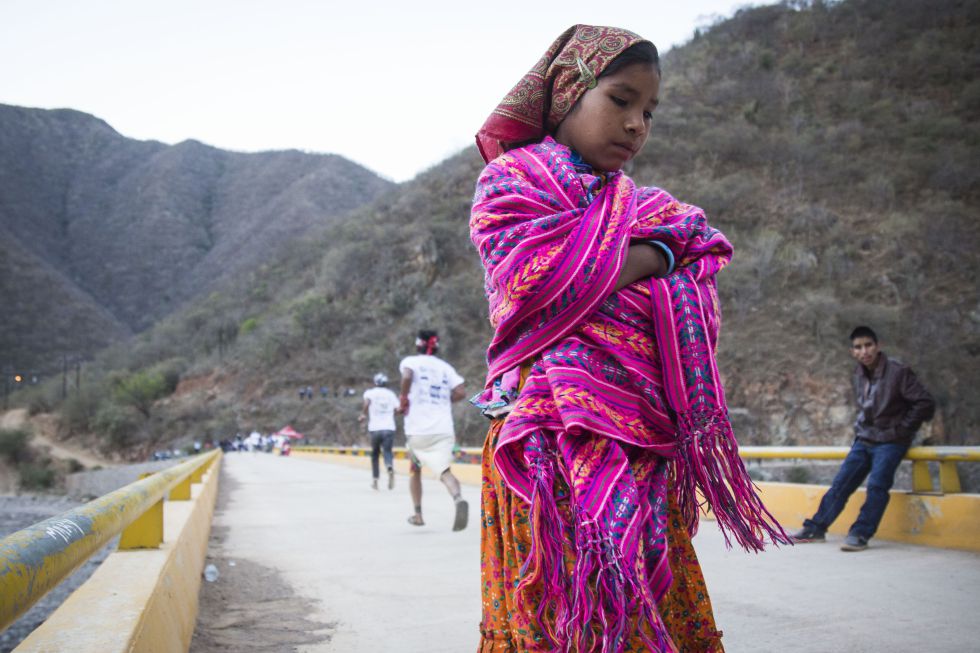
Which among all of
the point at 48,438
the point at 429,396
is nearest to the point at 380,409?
the point at 429,396

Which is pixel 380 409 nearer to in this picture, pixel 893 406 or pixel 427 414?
pixel 427 414

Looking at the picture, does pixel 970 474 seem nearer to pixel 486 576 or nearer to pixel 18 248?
pixel 486 576

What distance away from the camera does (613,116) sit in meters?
2.08

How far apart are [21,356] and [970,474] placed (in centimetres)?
9606

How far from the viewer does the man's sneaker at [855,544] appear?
6078mm

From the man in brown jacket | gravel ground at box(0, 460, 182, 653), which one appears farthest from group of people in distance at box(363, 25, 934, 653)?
gravel ground at box(0, 460, 182, 653)

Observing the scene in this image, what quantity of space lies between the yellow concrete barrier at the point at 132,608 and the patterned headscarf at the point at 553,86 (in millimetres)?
1685

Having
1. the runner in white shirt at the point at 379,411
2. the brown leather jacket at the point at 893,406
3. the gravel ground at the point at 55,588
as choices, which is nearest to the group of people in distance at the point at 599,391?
the gravel ground at the point at 55,588

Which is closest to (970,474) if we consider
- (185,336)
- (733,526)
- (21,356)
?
(733,526)

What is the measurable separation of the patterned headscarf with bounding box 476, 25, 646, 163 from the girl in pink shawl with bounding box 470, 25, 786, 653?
1cm

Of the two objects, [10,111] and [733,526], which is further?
[10,111]

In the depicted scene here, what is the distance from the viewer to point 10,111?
14975 cm

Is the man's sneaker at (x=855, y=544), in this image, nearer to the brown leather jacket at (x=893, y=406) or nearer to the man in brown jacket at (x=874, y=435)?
the man in brown jacket at (x=874, y=435)

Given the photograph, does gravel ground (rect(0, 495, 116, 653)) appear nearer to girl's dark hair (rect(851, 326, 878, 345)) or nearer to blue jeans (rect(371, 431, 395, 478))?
blue jeans (rect(371, 431, 395, 478))
